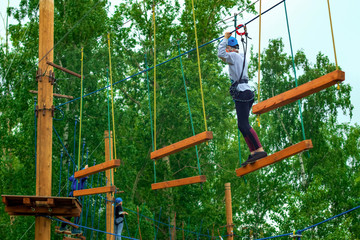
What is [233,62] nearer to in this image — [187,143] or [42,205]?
[187,143]

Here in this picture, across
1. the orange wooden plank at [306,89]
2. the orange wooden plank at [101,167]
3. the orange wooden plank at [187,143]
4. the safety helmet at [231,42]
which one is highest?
the safety helmet at [231,42]

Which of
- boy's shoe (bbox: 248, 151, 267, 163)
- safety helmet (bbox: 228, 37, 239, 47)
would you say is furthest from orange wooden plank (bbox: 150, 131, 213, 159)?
safety helmet (bbox: 228, 37, 239, 47)

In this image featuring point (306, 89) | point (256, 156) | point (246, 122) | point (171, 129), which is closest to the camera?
point (306, 89)

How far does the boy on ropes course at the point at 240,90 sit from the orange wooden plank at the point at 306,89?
598 mm

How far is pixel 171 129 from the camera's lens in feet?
62.2

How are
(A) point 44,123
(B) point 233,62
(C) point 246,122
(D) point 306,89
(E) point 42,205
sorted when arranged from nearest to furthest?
(D) point 306,89 < (C) point 246,122 < (B) point 233,62 < (E) point 42,205 < (A) point 44,123

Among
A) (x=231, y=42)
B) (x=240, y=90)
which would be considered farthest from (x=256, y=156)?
(x=231, y=42)

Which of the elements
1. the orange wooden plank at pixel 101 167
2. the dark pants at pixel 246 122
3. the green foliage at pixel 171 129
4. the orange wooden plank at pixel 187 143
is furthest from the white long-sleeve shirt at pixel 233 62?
the green foliage at pixel 171 129

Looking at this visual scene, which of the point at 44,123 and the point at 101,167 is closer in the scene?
the point at 101,167

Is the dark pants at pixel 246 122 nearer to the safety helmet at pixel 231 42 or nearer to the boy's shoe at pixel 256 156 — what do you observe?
the boy's shoe at pixel 256 156

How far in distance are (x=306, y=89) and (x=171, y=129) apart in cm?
1400

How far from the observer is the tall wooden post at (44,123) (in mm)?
7781

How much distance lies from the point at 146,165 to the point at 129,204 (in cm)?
313

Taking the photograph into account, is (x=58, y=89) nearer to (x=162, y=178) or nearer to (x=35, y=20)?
(x=35, y=20)
